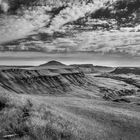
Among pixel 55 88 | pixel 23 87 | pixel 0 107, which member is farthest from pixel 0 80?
pixel 0 107

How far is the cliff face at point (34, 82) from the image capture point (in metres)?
86.7

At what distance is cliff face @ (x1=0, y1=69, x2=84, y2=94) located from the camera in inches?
3413

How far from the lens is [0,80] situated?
3366 inches

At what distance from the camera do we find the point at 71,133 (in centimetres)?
1092

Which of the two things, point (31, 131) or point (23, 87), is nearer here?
point (31, 131)

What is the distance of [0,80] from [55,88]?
1135 inches

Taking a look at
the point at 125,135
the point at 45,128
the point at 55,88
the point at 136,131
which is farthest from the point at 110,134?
the point at 55,88

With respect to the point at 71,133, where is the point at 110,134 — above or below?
below

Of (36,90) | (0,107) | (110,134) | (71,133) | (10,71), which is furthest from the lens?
(10,71)

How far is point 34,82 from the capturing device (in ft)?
319

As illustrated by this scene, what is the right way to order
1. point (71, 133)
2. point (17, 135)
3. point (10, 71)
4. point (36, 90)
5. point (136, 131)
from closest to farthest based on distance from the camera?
1. point (17, 135)
2. point (71, 133)
3. point (136, 131)
4. point (36, 90)
5. point (10, 71)

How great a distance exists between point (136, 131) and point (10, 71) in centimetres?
9044

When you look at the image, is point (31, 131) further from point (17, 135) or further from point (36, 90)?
point (36, 90)

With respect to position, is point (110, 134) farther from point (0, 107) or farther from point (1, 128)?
point (0, 107)
